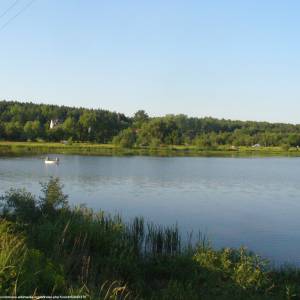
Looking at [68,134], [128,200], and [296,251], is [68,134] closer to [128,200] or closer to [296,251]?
[128,200]

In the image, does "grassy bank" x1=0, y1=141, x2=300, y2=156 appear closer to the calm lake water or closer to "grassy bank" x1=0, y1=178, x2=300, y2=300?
the calm lake water

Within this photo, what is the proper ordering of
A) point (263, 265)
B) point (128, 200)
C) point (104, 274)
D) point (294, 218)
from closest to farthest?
point (104, 274)
point (263, 265)
point (294, 218)
point (128, 200)

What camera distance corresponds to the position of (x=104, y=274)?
40.9 ft

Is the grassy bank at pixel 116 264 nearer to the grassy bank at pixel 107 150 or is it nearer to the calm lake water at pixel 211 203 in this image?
the calm lake water at pixel 211 203

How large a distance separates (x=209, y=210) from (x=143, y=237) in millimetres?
15143

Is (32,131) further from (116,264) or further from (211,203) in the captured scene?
(116,264)

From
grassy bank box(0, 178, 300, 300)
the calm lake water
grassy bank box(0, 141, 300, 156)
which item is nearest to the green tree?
grassy bank box(0, 141, 300, 156)

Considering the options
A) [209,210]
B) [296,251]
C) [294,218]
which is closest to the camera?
→ [296,251]

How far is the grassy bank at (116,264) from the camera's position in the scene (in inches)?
354

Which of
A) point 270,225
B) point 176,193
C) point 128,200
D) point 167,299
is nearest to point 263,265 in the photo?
point 167,299

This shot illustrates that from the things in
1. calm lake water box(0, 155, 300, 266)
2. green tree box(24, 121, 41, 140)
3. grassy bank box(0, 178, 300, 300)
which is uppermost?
green tree box(24, 121, 41, 140)

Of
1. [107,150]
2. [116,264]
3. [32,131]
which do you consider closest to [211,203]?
[116,264]

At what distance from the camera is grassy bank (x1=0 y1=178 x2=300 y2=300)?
354 inches

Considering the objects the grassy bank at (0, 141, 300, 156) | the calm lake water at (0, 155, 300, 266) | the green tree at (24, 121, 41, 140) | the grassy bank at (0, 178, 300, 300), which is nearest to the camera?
the grassy bank at (0, 178, 300, 300)
